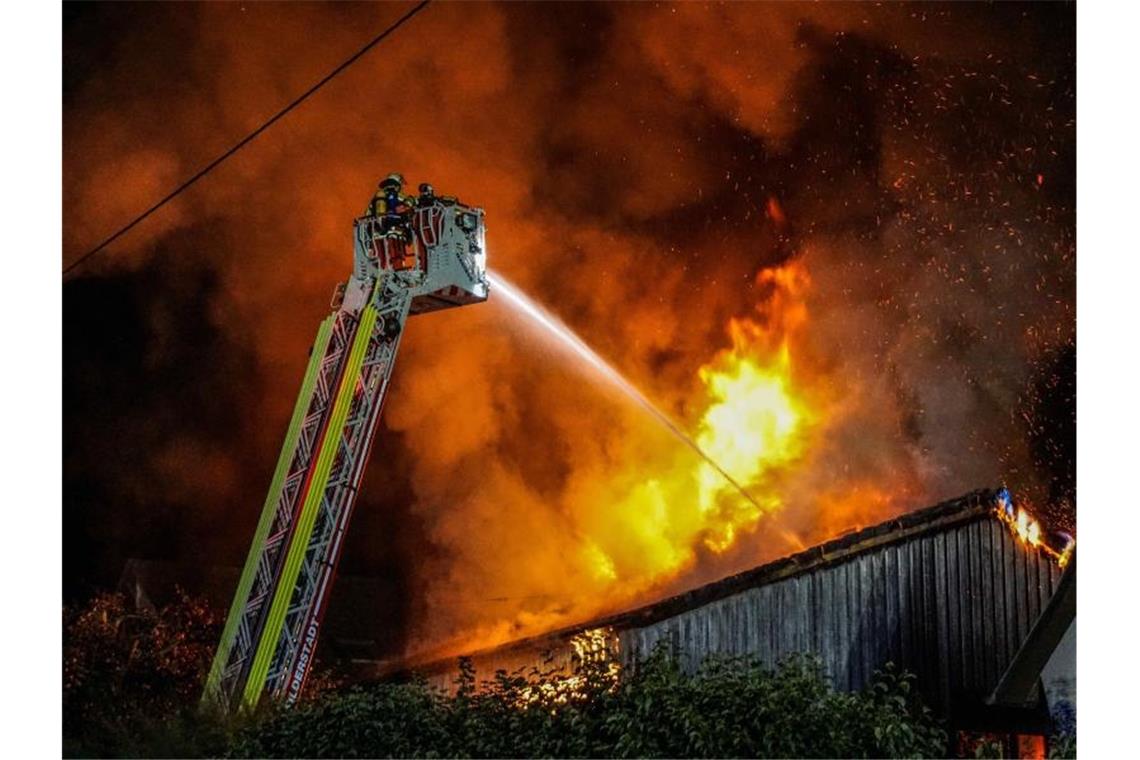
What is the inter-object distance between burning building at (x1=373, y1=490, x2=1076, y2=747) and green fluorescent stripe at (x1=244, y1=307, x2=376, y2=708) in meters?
1.44

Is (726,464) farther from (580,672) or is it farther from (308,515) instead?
(308,515)

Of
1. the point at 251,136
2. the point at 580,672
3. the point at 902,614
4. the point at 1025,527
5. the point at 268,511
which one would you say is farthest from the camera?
the point at 251,136

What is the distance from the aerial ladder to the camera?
851cm

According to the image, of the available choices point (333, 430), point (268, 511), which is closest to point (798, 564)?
point (333, 430)

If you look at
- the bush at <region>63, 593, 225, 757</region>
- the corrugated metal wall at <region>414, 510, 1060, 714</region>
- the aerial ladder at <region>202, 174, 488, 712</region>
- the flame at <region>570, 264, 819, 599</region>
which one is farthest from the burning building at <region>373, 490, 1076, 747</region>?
the bush at <region>63, 593, 225, 757</region>

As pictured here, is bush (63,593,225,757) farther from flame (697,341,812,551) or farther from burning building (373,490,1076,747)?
flame (697,341,812,551)

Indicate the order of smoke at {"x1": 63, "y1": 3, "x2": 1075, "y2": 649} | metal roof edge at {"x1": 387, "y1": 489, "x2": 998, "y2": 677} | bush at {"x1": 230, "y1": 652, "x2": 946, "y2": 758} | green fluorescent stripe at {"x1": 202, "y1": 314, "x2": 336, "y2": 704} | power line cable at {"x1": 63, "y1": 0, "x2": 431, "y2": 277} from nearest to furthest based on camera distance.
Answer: bush at {"x1": 230, "y1": 652, "x2": 946, "y2": 758}
metal roof edge at {"x1": 387, "y1": 489, "x2": 998, "y2": 677}
smoke at {"x1": 63, "y1": 3, "x2": 1075, "y2": 649}
green fluorescent stripe at {"x1": 202, "y1": 314, "x2": 336, "y2": 704}
power line cable at {"x1": 63, "y1": 0, "x2": 431, "y2": 277}

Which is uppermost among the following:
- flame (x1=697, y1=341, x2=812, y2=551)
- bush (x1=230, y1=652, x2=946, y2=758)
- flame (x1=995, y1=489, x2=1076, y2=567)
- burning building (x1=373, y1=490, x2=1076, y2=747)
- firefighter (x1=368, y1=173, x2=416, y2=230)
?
firefighter (x1=368, y1=173, x2=416, y2=230)

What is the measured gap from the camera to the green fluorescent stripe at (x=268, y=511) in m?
8.59

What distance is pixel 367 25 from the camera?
8.85 metres

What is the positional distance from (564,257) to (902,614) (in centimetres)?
260

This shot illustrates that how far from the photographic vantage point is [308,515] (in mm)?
8586
